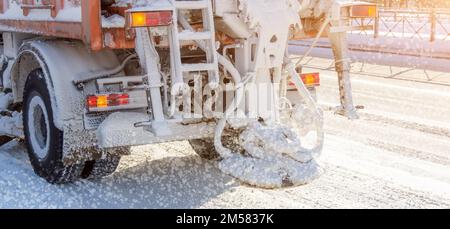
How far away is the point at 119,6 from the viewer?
566cm

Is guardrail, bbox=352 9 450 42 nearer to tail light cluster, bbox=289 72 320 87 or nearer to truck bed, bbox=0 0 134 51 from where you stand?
tail light cluster, bbox=289 72 320 87

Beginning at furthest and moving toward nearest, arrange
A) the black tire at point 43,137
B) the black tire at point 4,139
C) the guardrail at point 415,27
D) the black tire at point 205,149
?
the guardrail at point 415,27, the black tire at point 4,139, the black tire at point 205,149, the black tire at point 43,137

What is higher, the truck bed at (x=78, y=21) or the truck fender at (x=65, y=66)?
the truck bed at (x=78, y=21)

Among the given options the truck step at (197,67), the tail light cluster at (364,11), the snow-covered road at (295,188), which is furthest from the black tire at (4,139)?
Result: the tail light cluster at (364,11)

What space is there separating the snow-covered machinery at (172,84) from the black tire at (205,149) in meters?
0.97

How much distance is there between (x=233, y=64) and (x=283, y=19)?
0.55m

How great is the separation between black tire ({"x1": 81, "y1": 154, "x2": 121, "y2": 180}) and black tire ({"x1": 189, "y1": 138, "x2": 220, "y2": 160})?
91cm

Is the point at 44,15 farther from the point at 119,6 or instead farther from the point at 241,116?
the point at 241,116

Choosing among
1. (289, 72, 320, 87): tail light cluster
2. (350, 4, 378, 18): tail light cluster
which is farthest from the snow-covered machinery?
(289, 72, 320, 87): tail light cluster

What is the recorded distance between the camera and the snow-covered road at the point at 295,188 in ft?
19.1

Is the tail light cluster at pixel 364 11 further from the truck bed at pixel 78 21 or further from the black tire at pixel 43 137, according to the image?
the black tire at pixel 43 137

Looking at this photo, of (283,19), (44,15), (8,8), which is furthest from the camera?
(8,8)

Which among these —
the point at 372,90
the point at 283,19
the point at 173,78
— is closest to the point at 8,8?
the point at 173,78
